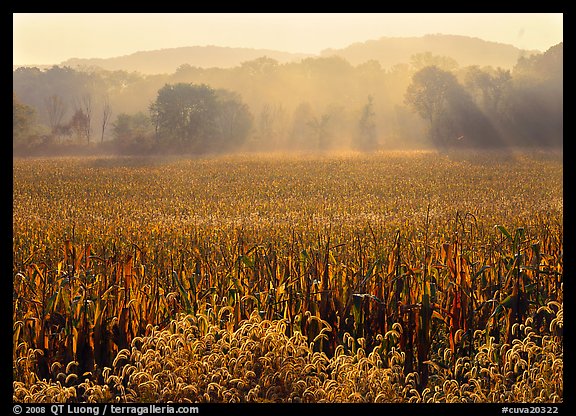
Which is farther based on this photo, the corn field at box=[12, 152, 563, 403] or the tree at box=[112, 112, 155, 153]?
the tree at box=[112, 112, 155, 153]

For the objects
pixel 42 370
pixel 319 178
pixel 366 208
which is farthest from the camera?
pixel 319 178

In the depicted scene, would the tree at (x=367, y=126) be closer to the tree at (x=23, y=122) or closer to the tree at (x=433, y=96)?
the tree at (x=433, y=96)

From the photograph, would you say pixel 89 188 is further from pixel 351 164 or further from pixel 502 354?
pixel 502 354

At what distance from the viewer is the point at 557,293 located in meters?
6.88

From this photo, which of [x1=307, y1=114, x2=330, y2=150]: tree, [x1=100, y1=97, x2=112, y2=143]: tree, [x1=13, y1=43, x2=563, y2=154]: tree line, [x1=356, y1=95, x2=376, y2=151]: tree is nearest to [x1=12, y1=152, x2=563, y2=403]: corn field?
[x1=13, y1=43, x2=563, y2=154]: tree line

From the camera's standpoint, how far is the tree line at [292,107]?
29.9 meters

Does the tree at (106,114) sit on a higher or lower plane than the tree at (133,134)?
higher

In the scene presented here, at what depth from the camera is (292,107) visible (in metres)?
35.7

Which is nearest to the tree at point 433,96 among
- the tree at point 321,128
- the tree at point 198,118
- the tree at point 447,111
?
the tree at point 447,111

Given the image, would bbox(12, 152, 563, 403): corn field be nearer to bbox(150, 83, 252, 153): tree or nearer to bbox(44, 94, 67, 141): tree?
bbox(44, 94, 67, 141): tree

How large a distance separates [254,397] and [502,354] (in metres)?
2.43

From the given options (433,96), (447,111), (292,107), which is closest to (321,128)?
(292,107)

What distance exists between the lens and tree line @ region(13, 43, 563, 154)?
29.9 m
